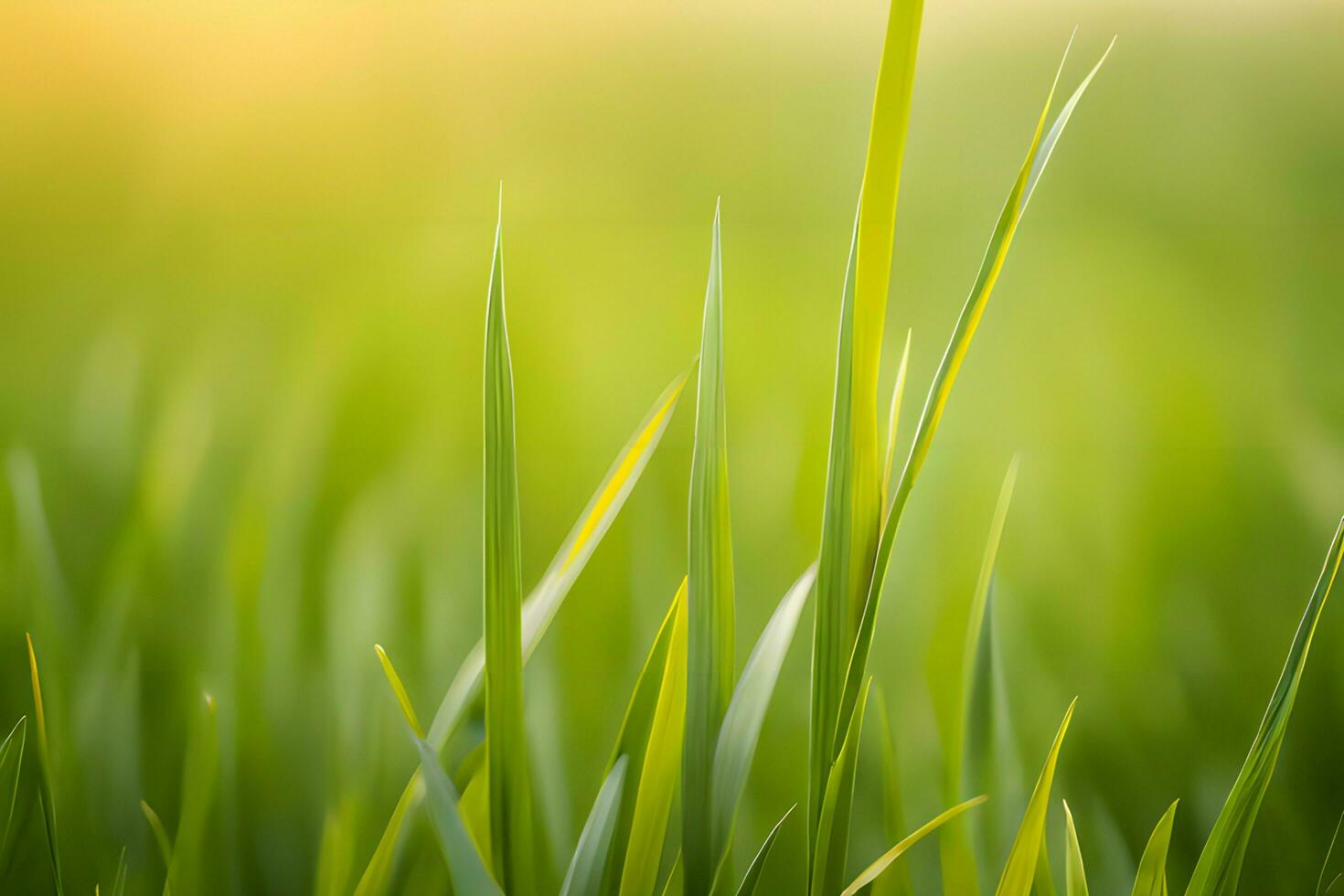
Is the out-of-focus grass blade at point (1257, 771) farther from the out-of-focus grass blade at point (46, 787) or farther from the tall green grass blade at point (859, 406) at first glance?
the out-of-focus grass blade at point (46, 787)

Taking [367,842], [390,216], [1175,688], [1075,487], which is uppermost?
[390,216]

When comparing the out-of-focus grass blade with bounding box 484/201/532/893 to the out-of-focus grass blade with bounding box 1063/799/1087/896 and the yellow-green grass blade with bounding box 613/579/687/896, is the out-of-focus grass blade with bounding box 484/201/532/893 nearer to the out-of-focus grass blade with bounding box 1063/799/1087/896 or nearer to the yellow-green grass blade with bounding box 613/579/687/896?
the yellow-green grass blade with bounding box 613/579/687/896

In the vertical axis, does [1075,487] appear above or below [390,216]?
below

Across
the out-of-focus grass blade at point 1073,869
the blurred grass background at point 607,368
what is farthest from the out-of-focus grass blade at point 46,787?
the out-of-focus grass blade at point 1073,869

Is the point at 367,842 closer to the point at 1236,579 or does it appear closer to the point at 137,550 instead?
the point at 137,550

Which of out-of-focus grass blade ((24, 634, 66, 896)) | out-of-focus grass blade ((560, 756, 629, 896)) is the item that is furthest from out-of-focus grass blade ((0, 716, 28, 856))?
out-of-focus grass blade ((560, 756, 629, 896))

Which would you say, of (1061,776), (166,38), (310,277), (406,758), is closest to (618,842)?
(406,758)
